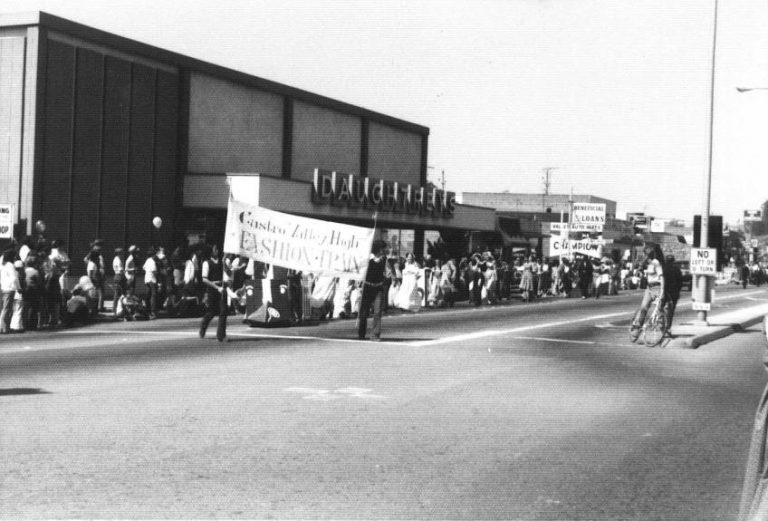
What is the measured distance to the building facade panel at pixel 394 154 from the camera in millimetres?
51844

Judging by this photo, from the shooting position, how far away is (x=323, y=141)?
4662 cm

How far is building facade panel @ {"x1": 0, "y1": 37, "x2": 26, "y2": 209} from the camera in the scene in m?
29.1

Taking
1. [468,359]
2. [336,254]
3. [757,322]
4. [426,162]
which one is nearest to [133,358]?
[468,359]

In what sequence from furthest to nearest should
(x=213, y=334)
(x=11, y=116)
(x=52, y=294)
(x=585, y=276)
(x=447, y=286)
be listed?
(x=585, y=276) < (x=447, y=286) < (x=11, y=116) < (x=52, y=294) < (x=213, y=334)

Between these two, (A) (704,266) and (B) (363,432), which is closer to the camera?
(B) (363,432)

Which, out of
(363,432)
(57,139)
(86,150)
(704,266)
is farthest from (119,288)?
(363,432)

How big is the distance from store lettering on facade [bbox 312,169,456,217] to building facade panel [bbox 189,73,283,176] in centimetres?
321

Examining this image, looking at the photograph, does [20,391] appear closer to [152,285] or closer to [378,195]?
[152,285]

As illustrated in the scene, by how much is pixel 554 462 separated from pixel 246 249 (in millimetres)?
12361

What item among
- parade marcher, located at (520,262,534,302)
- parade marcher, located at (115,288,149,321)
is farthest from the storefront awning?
parade marcher, located at (115,288,149,321)

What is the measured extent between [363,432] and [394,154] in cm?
4538

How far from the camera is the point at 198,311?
2548cm

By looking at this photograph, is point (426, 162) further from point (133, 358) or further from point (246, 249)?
point (133, 358)

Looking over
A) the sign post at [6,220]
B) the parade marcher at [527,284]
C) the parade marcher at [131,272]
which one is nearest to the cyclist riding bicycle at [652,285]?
the parade marcher at [131,272]
